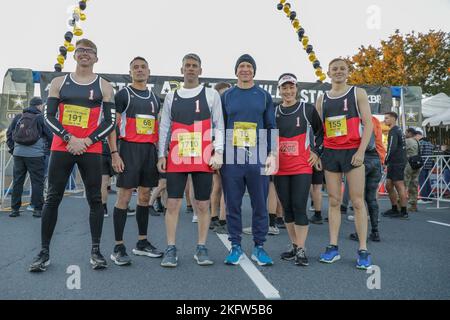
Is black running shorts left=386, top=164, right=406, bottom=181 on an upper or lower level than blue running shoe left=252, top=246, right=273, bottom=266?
upper

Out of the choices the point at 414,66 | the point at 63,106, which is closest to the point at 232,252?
the point at 63,106

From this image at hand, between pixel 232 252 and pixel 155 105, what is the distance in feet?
5.47

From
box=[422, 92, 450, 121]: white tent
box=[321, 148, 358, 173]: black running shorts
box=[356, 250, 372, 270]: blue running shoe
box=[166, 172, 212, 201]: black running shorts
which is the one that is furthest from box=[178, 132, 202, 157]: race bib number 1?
box=[422, 92, 450, 121]: white tent

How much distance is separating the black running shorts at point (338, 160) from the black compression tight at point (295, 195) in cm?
26

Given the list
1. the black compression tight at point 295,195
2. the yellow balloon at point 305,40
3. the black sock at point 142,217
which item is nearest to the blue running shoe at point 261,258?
the black compression tight at point 295,195

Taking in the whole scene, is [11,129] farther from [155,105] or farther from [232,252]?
[232,252]

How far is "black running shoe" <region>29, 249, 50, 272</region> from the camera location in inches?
121

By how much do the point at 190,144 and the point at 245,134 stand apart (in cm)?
54

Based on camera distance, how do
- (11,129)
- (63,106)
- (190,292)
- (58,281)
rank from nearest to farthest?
1. (190,292)
2. (58,281)
3. (63,106)
4. (11,129)

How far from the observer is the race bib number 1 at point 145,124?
3.59 metres

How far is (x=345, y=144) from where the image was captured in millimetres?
3605

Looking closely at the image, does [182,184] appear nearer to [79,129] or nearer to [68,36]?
[79,129]

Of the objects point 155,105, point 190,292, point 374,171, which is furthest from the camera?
point 374,171

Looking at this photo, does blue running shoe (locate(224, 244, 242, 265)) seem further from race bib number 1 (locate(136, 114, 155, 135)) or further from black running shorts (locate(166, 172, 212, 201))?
race bib number 1 (locate(136, 114, 155, 135))
